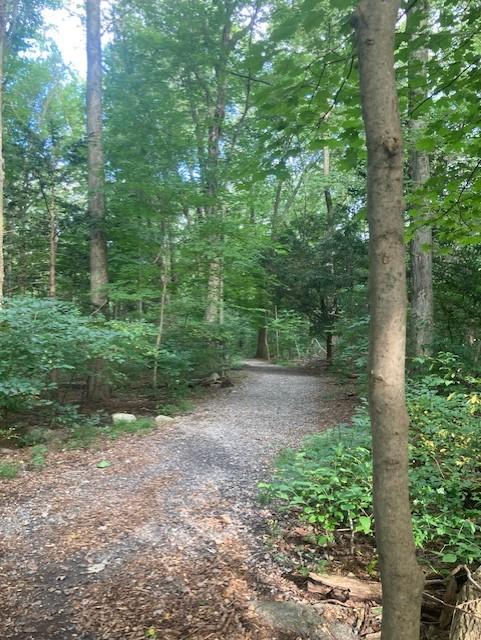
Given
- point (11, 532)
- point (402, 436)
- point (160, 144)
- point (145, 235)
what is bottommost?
point (11, 532)

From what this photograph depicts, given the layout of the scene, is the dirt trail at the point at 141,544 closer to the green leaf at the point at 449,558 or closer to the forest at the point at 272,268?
the forest at the point at 272,268

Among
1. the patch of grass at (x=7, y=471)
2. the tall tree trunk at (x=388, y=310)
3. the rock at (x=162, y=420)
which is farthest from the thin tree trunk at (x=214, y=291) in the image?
the tall tree trunk at (x=388, y=310)

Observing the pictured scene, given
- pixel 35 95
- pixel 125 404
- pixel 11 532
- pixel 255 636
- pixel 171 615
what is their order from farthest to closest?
pixel 35 95 → pixel 125 404 → pixel 11 532 → pixel 171 615 → pixel 255 636

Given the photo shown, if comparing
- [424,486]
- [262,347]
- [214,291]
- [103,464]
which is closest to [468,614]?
[424,486]

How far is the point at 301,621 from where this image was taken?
105 inches

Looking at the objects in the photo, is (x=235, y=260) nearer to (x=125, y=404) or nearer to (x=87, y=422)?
(x=125, y=404)

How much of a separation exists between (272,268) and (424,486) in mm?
13836

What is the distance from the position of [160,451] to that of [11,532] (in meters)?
2.40

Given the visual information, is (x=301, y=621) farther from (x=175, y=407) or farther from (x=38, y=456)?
(x=175, y=407)

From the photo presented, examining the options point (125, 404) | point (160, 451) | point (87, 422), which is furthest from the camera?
point (125, 404)

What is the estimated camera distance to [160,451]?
20.1 feet

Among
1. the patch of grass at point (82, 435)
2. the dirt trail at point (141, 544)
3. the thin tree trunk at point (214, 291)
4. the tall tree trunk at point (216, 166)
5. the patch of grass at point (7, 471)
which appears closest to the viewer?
the dirt trail at point (141, 544)

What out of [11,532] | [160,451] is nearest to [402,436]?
[11,532]

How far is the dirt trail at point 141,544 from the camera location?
2740 millimetres
